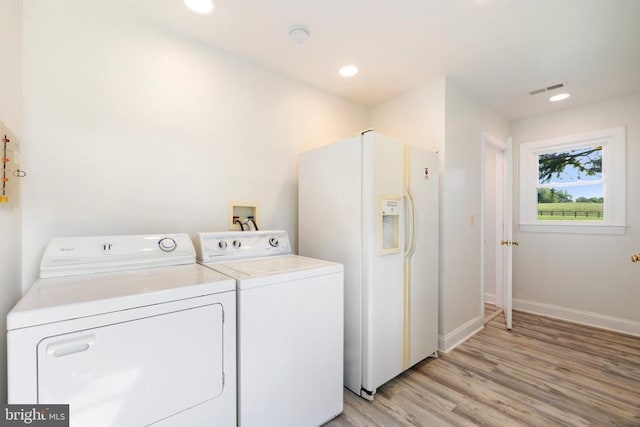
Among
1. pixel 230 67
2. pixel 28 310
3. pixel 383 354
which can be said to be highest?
pixel 230 67

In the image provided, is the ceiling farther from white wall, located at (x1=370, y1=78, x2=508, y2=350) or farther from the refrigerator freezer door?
the refrigerator freezer door

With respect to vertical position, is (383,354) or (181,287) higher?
(181,287)

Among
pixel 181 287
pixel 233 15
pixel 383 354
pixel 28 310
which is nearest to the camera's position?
pixel 28 310

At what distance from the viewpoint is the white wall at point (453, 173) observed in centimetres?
253

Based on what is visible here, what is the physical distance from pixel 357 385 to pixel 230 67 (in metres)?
2.60

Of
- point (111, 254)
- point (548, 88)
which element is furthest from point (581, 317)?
point (111, 254)

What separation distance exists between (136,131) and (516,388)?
321cm

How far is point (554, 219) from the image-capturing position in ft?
11.1

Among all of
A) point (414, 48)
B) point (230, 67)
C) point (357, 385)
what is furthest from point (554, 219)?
point (230, 67)

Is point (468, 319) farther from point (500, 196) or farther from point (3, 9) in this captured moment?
point (3, 9)

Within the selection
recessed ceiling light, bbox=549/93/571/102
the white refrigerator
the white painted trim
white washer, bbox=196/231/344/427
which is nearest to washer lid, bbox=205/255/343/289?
white washer, bbox=196/231/344/427

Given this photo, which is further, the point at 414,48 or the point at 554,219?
the point at 554,219

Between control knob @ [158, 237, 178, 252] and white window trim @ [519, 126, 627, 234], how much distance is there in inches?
161

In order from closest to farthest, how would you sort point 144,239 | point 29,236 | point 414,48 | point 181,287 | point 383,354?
point 181,287 < point 29,236 < point 144,239 < point 383,354 < point 414,48
